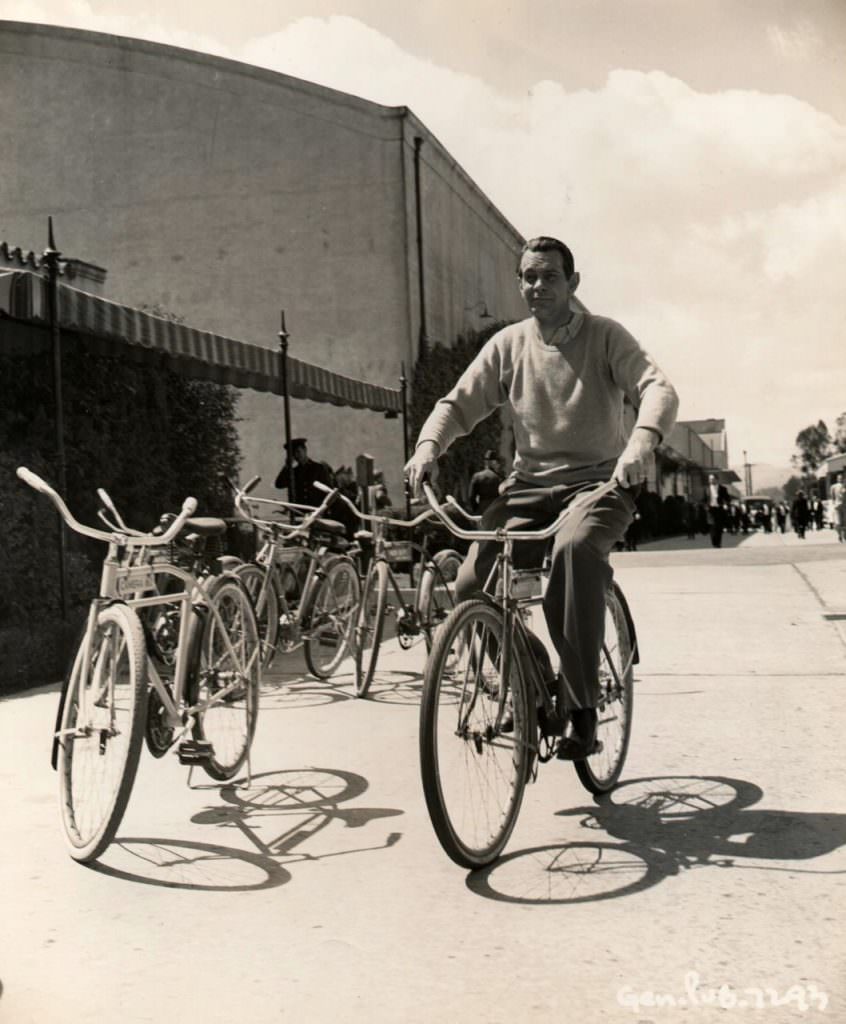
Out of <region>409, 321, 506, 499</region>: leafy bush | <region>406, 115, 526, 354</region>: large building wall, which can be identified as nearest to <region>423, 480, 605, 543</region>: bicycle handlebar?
<region>409, 321, 506, 499</region>: leafy bush

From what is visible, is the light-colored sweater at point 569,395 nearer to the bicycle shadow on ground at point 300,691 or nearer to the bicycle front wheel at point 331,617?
the bicycle shadow on ground at point 300,691

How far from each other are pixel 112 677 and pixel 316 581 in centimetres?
316

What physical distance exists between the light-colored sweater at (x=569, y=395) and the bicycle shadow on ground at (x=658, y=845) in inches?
41.4

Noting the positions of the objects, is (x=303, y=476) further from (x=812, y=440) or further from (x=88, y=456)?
(x=812, y=440)

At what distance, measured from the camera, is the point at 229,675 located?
13.2 ft

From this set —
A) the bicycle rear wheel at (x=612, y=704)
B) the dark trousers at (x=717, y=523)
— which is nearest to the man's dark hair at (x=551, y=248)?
the bicycle rear wheel at (x=612, y=704)

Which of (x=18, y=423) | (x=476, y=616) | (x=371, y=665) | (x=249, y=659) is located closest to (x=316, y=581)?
(x=371, y=665)

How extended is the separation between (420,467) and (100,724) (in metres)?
1.19

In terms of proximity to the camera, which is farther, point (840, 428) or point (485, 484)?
point (485, 484)

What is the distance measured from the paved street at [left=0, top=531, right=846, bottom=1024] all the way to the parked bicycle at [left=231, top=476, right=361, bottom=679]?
107cm

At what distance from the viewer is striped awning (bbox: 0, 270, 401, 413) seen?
263 inches

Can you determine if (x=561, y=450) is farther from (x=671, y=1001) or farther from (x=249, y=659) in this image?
(x=671, y=1001)

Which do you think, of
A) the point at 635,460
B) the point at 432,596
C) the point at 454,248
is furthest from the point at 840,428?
the point at 454,248

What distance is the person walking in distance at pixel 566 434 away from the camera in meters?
3.29
